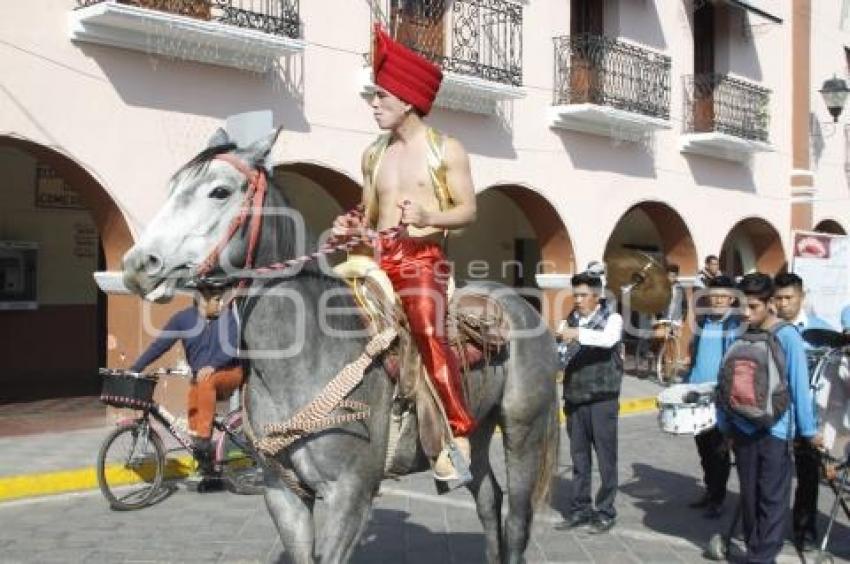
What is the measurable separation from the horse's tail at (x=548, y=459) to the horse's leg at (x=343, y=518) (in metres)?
1.64

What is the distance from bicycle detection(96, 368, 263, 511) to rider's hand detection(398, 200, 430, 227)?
13.6 ft

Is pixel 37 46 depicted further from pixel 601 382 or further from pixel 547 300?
pixel 547 300

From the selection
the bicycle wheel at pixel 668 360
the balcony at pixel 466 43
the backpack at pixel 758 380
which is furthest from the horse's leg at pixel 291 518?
the bicycle wheel at pixel 668 360

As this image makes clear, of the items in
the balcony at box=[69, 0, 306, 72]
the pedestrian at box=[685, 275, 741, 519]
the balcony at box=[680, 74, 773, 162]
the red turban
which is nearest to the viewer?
the red turban

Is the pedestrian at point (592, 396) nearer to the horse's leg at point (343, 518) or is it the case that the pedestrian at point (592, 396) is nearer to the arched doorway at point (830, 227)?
the horse's leg at point (343, 518)

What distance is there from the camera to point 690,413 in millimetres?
6422

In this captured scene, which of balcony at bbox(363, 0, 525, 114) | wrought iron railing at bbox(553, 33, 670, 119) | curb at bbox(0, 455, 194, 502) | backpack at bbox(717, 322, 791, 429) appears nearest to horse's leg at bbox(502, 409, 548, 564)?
backpack at bbox(717, 322, 791, 429)

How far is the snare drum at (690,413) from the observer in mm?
6410

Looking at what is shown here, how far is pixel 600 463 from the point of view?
7.34 metres

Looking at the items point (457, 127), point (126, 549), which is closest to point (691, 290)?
point (457, 127)

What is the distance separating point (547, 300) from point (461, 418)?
1210 cm

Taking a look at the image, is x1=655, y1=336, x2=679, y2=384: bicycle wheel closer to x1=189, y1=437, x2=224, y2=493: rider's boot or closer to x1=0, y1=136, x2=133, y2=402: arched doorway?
x1=0, y1=136, x2=133, y2=402: arched doorway

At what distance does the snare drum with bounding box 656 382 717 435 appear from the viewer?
21.0 feet

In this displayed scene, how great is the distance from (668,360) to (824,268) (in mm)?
5980
